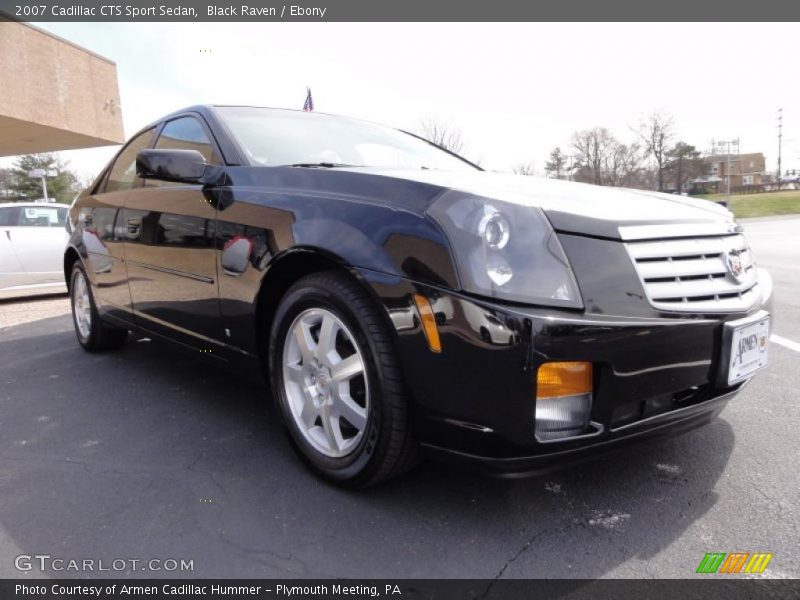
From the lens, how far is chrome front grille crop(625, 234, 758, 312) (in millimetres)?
1707

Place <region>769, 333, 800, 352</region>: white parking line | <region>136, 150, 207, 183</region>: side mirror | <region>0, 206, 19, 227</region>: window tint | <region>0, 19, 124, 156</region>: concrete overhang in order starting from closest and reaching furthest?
<region>136, 150, 207, 183</region>: side mirror, <region>769, 333, 800, 352</region>: white parking line, <region>0, 206, 19, 227</region>: window tint, <region>0, 19, 124, 156</region>: concrete overhang

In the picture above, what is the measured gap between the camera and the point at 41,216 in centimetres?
748

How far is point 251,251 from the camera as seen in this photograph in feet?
7.41

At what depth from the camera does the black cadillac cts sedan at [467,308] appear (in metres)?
1.58

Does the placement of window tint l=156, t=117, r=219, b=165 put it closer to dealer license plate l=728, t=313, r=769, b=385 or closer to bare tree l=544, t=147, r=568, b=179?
dealer license plate l=728, t=313, r=769, b=385

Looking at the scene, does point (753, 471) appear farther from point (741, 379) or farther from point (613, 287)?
point (613, 287)

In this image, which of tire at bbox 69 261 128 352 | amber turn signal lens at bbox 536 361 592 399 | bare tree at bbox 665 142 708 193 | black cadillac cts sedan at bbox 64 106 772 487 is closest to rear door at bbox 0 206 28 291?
tire at bbox 69 261 128 352

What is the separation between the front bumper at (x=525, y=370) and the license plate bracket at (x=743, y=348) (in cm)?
3

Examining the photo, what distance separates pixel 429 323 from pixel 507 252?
31 centimetres

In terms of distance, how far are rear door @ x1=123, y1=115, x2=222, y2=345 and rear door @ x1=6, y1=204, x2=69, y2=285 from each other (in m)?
4.93

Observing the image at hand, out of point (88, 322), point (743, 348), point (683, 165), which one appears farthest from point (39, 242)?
point (683, 165)

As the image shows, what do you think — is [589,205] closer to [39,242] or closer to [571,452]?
[571,452]

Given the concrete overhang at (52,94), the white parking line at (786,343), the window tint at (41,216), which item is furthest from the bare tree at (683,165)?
the window tint at (41,216)

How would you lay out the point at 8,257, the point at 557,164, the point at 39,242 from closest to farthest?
the point at 8,257, the point at 39,242, the point at 557,164
